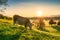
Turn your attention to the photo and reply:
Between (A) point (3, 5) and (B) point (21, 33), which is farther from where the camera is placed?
(A) point (3, 5)

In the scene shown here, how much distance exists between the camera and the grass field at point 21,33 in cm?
388

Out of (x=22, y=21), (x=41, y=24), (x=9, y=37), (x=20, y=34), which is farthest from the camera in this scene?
(x=41, y=24)

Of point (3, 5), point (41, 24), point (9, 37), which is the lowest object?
point (9, 37)

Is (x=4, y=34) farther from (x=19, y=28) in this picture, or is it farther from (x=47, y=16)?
(x=47, y=16)

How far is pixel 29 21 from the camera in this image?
4199 mm

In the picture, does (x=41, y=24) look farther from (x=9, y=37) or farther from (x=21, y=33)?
(x=9, y=37)

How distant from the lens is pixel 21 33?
3.98 m

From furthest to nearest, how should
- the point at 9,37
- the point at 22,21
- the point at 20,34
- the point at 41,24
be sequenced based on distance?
1. the point at 41,24
2. the point at 22,21
3. the point at 20,34
4. the point at 9,37

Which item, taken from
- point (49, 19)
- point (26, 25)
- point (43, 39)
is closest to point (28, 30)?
point (26, 25)

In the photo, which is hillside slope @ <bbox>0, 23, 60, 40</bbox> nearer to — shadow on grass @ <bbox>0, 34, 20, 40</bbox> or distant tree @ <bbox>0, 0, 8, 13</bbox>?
shadow on grass @ <bbox>0, 34, 20, 40</bbox>

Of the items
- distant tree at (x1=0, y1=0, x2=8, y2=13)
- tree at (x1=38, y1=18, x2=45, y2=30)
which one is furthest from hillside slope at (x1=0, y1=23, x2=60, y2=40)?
distant tree at (x1=0, y1=0, x2=8, y2=13)

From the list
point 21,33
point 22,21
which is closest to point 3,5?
point 22,21

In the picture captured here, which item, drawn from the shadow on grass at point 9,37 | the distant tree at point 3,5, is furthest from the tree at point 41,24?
the distant tree at point 3,5

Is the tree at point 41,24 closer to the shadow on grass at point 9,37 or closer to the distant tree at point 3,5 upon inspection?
the shadow on grass at point 9,37
